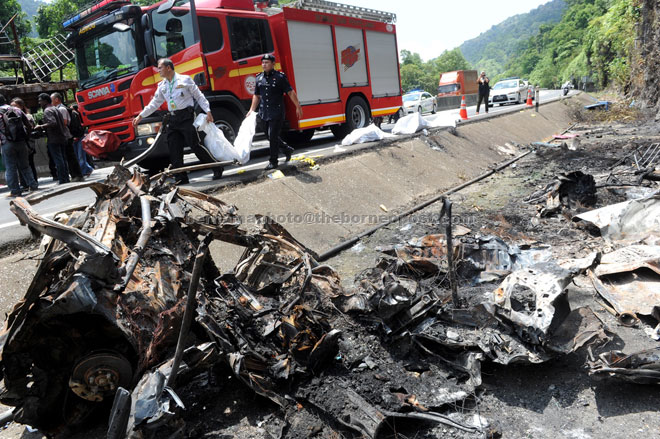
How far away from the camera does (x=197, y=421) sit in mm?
2582

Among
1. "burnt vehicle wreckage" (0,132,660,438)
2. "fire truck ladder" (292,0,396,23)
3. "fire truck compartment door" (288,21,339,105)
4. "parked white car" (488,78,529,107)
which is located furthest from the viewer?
"parked white car" (488,78,529,107)

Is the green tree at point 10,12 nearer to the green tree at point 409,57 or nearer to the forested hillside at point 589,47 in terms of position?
the forested hillside at point 589,47

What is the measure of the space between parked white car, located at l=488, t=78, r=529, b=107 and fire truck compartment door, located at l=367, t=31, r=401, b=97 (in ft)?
45.8

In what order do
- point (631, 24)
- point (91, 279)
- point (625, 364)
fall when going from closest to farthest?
point (91, 279)
point (625, 364)
point (631, 24)

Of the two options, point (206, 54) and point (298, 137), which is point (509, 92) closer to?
point (298, 137)

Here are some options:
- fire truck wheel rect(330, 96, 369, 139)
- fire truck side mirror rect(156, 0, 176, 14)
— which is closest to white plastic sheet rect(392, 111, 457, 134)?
fire truck wheel rect(330, 96, 369, 139)

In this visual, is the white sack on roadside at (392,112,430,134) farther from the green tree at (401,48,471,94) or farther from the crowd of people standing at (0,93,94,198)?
the green tree at (401,48,471,94)

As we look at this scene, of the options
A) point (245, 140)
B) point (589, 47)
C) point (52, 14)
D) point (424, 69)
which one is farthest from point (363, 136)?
point (424, 69)

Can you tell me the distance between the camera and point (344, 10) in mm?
11477

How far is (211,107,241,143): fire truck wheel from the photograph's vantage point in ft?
26.0

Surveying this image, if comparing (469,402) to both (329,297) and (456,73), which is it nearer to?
(329,297)

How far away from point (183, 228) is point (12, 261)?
2.12 meters

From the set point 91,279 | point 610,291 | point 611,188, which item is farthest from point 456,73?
point 91,279

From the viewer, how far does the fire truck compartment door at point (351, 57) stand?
11.3 metres
